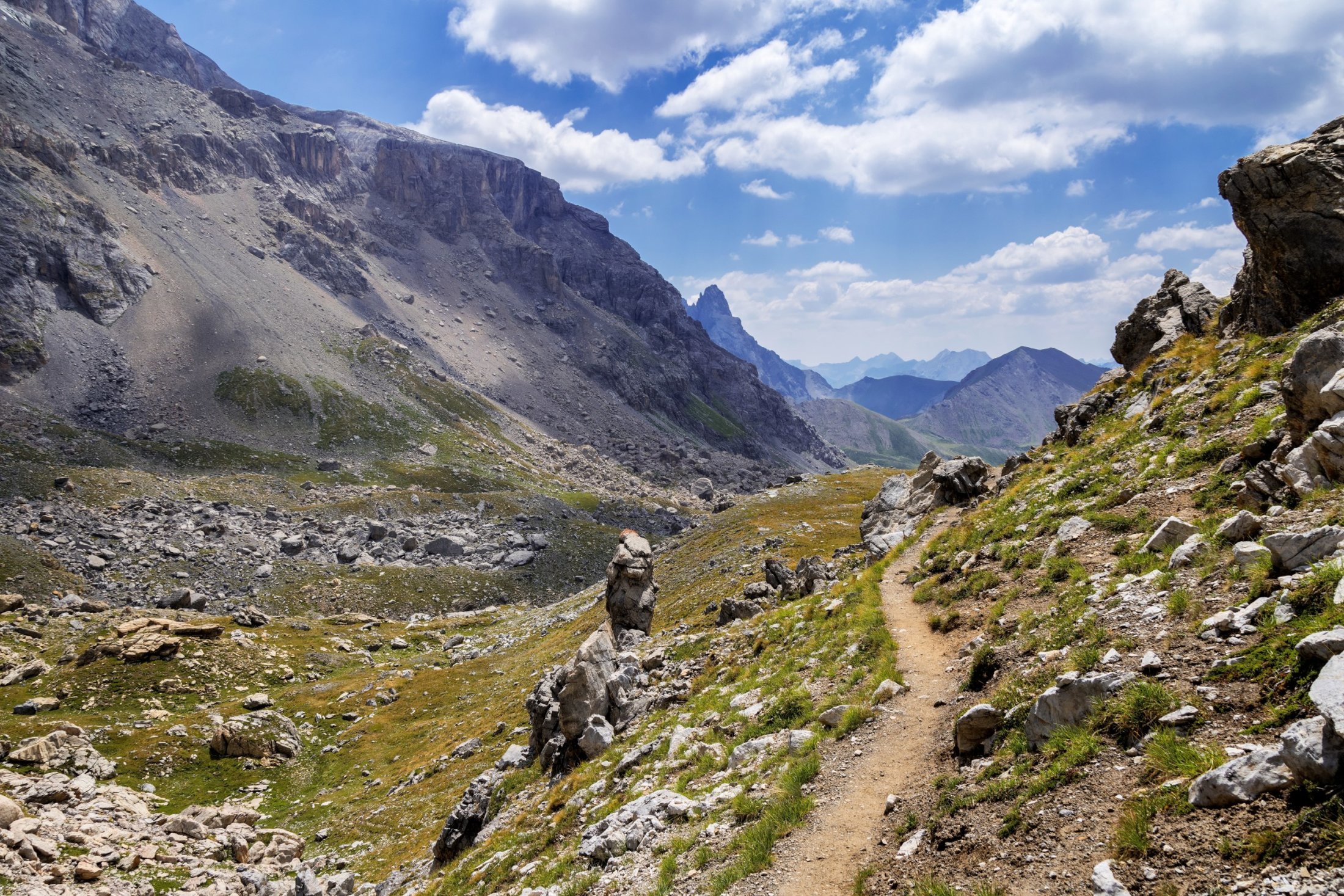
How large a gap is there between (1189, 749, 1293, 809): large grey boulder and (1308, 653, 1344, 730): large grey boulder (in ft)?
2.41

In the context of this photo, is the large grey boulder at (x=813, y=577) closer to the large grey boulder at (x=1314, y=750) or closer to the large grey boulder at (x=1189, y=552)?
the large grey boulder at (x=1189, y=552)

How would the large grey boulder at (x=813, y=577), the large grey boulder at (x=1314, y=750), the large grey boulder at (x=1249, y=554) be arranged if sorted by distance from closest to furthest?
the large grey boulder at (x=1314, y=750) < the large grey boulder at (x=1249, y=554) < the large grey boulder at (x=813, y=577)

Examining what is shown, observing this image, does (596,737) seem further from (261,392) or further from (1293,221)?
(261,392)

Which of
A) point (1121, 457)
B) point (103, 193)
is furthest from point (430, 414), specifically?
point (1121, 457)

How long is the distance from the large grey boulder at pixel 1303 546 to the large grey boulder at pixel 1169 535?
3.91 m

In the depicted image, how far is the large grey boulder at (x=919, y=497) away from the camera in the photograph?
41.7 meters

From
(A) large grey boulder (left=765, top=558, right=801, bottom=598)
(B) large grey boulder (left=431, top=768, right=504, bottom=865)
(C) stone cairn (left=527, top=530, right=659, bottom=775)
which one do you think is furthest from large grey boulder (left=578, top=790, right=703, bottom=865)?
(A) large grey boulder (left=765, top=558, right=801, bottom=598)

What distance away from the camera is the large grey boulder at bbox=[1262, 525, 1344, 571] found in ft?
33.5

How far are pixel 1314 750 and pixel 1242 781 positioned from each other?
0.86m

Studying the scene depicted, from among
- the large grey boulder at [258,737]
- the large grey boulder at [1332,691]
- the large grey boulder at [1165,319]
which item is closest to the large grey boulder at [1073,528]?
the large grey boulder at [1332,691]

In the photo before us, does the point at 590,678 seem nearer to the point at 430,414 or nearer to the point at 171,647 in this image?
the point at 171,647

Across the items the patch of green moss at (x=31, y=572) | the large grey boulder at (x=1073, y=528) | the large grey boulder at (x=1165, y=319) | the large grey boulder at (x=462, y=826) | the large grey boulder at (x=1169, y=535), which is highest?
the patch of green moss at (x=31, y=572)

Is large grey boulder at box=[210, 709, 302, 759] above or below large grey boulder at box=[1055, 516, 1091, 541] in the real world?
below

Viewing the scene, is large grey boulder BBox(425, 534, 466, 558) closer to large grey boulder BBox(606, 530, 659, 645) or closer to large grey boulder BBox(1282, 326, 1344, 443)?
large grey boulder BBox(606, 530, 659, 645)
